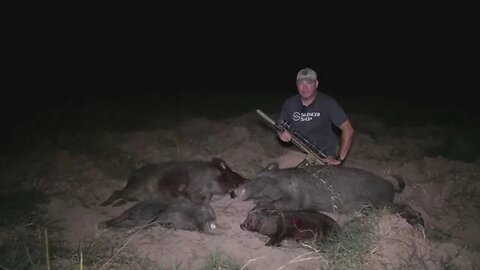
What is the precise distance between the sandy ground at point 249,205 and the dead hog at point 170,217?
15 cm

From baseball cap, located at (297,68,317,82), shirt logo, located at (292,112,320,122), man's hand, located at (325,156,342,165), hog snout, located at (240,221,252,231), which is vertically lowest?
hog snout, located at (240,221,252,231)

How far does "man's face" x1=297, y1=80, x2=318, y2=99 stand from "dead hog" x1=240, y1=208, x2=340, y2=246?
1881 millimetres

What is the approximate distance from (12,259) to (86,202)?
194 cm

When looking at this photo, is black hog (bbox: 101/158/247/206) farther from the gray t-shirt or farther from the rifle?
the gray t-shirt

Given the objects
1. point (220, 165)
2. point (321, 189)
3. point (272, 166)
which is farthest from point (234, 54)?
point (321, 189)

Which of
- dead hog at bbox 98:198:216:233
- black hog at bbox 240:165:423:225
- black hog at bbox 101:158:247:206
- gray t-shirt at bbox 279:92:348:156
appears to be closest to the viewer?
dead hog at bbox 98:198:216:233

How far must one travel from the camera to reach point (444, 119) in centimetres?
1078

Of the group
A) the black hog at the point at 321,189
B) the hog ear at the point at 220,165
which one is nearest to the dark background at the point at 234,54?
the hog ear at the point at 220,165

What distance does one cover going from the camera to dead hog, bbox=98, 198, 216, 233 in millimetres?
5121

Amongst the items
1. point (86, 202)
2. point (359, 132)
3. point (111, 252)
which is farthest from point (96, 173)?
point (359, 132)

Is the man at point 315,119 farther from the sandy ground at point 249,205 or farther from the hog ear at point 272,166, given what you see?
the sandy ground at point 249,205

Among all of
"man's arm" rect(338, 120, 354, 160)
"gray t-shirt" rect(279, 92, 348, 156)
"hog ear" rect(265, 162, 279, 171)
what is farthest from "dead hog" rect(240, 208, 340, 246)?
"gray t-shirt" rect(279, 92, 348, 156)

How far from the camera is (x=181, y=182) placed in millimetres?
6141

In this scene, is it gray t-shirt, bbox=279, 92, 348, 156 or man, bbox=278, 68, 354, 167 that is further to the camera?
gray t-shirt, bbox=279, 92, 348, 156
